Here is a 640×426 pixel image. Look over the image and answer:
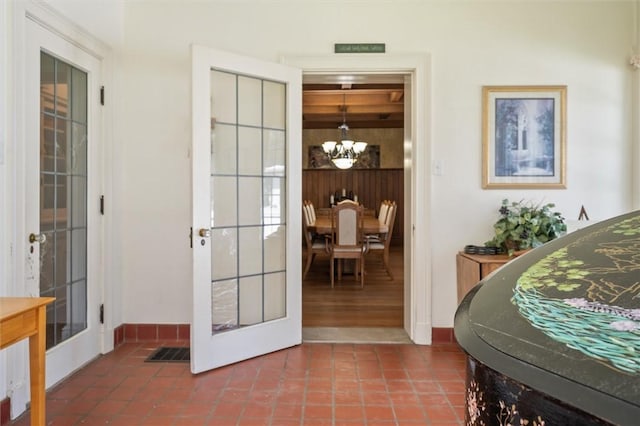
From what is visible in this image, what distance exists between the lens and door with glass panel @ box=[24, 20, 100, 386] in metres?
2.29

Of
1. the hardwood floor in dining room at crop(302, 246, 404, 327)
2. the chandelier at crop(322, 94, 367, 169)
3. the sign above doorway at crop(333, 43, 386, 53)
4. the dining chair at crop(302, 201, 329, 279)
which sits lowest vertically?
the hardwood floor in dining room at crop(302, 246, 404, 327)

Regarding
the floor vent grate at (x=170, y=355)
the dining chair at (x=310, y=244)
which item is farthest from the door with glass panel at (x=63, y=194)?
the dining chair at (x=310, y=244)

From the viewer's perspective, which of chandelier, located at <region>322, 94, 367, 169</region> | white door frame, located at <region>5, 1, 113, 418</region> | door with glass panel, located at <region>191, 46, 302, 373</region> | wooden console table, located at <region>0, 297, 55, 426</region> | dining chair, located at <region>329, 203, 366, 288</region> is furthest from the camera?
chandelier, located at <region>322, 94, 367, 169</region>

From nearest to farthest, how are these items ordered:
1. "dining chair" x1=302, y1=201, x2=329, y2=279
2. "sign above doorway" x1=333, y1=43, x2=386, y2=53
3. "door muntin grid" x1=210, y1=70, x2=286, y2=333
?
"door muntin grid" x1=210, y1=70, x2=286, y2=333 → "sign above doorway" x1=333, y1=43, x2=386, y2=53 → "dining chair" x1=302, y1=201, x2=329, y2=279

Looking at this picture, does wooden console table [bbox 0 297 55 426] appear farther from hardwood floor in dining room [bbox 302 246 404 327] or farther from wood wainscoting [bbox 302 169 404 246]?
wood wainscoting [bbox 302 169 404 246]

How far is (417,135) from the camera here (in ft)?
10.5

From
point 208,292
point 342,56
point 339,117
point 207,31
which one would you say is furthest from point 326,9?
point 339,117

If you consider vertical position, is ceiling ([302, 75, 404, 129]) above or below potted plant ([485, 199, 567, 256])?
above

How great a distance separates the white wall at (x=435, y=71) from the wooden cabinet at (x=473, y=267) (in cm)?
44

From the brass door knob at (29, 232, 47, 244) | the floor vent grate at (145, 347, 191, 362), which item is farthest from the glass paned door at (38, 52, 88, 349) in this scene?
the floor vent grate at (145, 347, 191, 362)

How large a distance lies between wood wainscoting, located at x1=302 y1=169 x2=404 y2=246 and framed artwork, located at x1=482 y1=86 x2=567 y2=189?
21.6 feet

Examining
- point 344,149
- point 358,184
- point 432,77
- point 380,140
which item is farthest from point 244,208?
point 380,140

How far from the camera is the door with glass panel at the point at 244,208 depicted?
8.76 feet

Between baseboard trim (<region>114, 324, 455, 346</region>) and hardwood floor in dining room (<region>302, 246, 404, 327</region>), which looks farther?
hardwood floor in dining room (<region>302, 246, 404, 327</region>)
